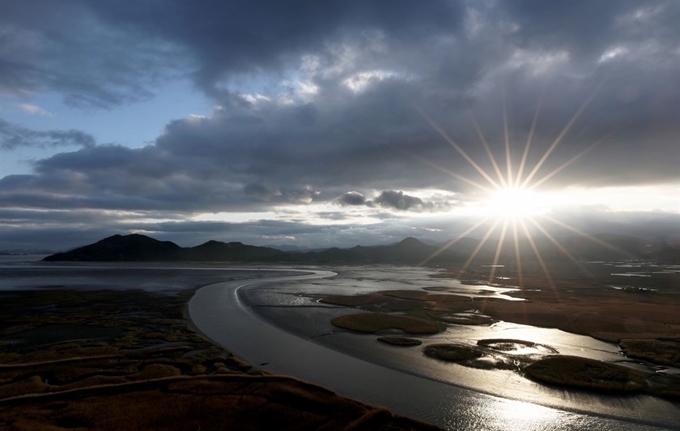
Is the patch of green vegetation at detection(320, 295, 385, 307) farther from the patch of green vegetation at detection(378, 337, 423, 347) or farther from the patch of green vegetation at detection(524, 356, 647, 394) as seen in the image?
the patch of green vegetation at detection(524, 356, 647, 394)

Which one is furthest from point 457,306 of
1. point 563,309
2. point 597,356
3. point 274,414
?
point 274,414

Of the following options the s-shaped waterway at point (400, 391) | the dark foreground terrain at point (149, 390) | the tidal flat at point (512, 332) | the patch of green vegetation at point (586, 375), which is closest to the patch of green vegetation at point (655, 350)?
the tidal flat at point (512, 332)

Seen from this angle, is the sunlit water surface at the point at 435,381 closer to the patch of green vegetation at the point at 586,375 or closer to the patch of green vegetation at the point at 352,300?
the patch of green vegetation at the point at 586,375

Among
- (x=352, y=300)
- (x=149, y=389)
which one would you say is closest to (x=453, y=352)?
(x=149, y=389)

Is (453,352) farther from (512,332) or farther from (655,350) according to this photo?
(655,350)

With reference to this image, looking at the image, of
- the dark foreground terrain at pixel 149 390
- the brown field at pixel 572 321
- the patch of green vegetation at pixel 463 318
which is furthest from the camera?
the patch of green vegetation at pixel 463 318

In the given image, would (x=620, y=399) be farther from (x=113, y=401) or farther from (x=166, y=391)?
(x=113, y=401)
